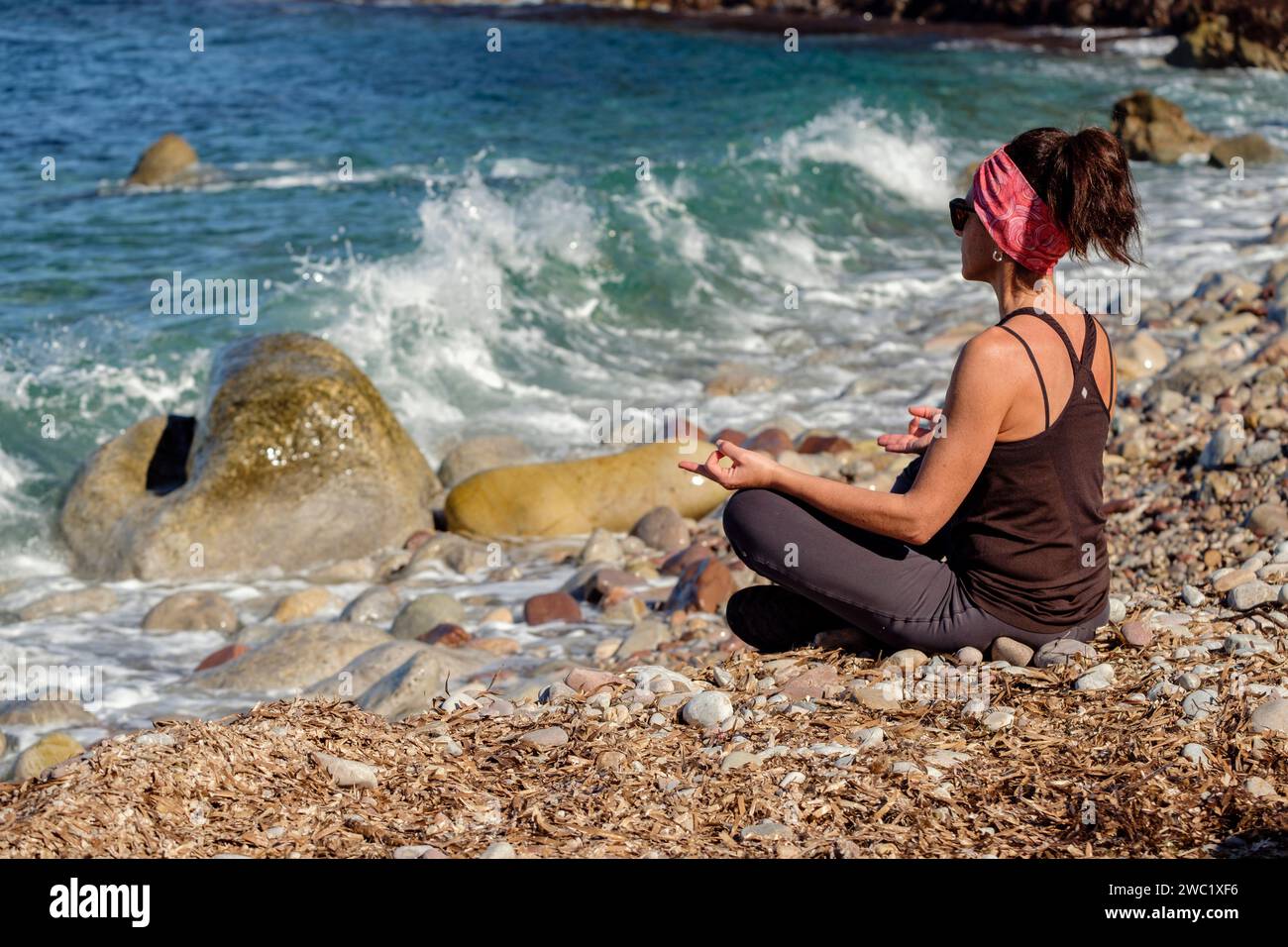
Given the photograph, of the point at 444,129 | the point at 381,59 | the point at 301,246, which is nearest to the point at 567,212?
the point at 301,246

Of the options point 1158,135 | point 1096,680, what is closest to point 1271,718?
point 1096,680

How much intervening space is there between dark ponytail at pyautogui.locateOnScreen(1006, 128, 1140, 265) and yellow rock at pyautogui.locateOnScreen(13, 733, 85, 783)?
173 inches

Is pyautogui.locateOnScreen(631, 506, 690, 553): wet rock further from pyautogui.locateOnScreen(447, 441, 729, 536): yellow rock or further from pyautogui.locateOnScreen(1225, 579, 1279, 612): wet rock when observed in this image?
pyautogui.locateOnScreen(1225, 579, 1279, 612): wet rock

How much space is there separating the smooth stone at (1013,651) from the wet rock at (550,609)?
3067 mm

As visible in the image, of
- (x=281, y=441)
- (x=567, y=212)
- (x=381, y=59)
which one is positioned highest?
(x=381, y=59)

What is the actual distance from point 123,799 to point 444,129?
1858 centimetres

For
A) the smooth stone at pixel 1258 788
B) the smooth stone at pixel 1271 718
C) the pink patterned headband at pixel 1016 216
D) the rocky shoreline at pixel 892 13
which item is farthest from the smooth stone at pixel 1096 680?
the rocky shoreline at pixel 892 13

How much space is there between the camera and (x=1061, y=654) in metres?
4.25

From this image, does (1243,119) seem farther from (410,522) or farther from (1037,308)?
(1037,308)

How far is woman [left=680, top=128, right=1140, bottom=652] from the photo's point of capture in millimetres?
3812

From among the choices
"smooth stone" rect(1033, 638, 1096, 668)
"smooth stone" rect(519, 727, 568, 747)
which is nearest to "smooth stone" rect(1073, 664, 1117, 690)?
"smooth stone" rect(1033, 638, 1096, 668)

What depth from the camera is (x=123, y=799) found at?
3.60m

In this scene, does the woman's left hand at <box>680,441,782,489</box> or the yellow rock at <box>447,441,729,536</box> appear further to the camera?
the yellow rock at <box>447,441,729,536</box>

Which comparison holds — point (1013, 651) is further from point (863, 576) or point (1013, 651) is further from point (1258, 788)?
point (1258, 788)
